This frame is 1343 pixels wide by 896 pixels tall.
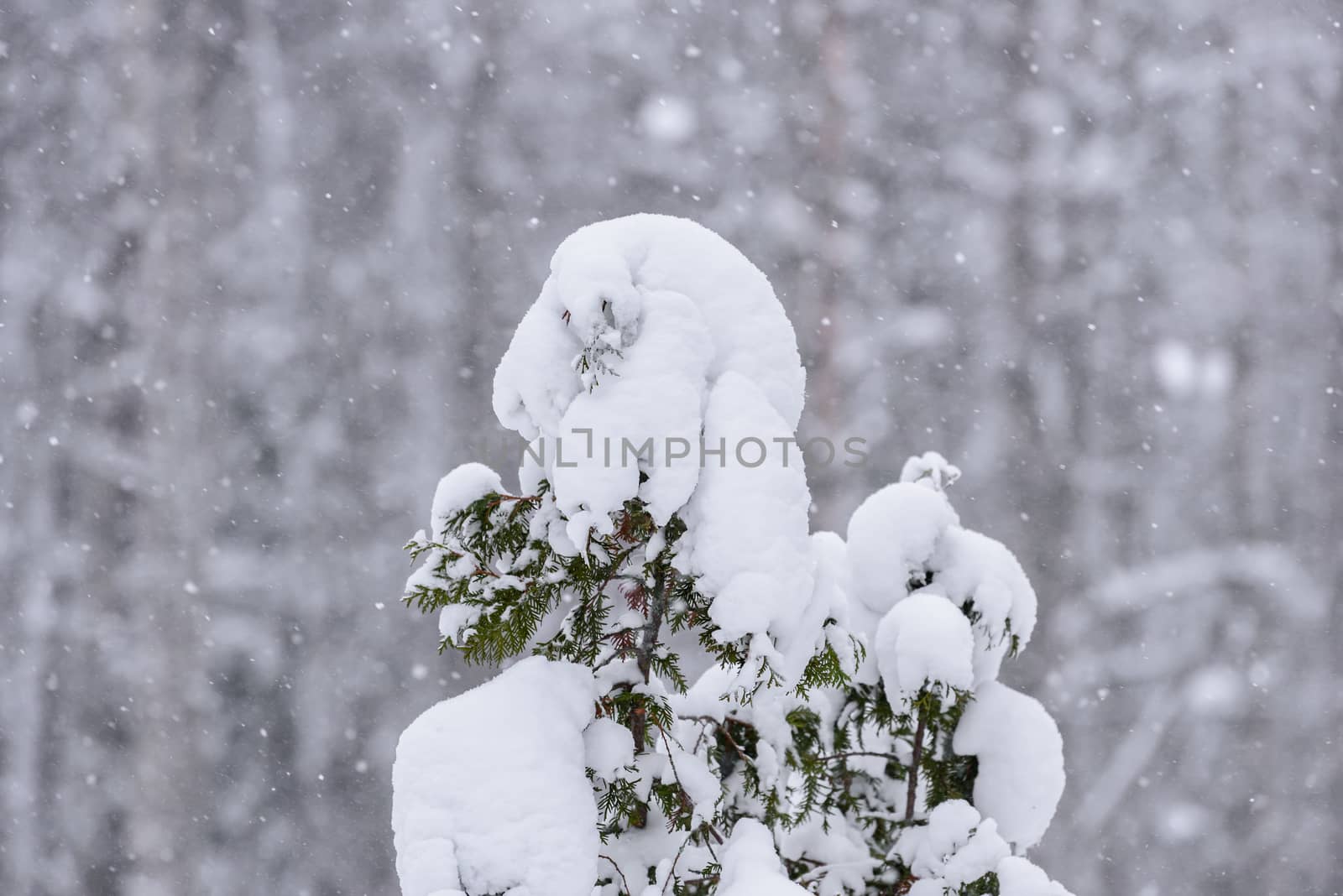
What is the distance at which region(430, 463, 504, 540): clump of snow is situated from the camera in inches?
68.9

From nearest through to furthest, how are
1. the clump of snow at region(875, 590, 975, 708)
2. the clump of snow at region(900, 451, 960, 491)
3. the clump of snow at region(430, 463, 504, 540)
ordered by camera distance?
1. the clump of snow at region(430, 463, 504, 540)
2. the clump of snow at region(875, 590, 975, 708)
3. the clump of snow at region(900, 451, 960, 491)

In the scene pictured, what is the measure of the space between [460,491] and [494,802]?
2.07 ft

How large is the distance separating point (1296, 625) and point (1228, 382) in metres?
2.56

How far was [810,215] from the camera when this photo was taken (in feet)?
29.8


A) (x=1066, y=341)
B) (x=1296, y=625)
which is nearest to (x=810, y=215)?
(x=1066, y=341)

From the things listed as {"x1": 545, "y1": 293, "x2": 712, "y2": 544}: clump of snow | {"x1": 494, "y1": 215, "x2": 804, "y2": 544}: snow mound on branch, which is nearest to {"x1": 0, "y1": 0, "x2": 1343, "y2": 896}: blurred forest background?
{"x1": 494, "y1": 215, "x2": 804, "y2": 544}: snow mound on branch

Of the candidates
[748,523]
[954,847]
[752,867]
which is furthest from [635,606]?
[954,847]

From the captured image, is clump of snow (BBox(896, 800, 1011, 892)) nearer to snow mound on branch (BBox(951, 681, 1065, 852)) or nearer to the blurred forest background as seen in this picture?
snow mound on branch (BBox(951, 681, 1065, 852))

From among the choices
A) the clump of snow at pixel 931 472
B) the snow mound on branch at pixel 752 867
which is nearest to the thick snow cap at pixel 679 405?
the snow mound on branch at pixel 752 867

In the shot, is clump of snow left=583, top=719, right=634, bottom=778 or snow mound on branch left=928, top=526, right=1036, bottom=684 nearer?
clump of snow left=583, top=719, right=634, bottom=778

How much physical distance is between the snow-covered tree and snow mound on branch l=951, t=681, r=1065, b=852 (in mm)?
208

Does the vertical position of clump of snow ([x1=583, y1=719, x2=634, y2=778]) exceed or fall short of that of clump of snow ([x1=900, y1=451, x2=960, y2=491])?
it falls short

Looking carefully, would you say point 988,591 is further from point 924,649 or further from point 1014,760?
point 1014,760

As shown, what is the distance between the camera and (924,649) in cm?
219
